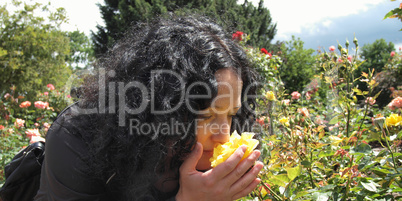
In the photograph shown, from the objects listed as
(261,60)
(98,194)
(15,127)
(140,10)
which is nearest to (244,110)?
(98,194)

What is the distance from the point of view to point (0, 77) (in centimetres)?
781

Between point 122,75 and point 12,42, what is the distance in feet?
27.1

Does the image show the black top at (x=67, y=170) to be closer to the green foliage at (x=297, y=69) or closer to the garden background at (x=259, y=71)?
the garden background at (x=259, y=71)

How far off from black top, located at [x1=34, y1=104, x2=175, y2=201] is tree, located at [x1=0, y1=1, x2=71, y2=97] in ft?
24.8

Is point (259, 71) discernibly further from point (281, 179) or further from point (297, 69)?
point (297, 69)

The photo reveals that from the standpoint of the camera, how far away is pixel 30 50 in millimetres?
8469

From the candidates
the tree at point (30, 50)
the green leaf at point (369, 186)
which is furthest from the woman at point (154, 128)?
the tree at point (30, 50)

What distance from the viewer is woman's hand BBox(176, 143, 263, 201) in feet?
3.32

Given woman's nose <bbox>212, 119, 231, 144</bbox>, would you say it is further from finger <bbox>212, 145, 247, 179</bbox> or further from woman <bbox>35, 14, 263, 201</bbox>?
finger <bbox>212, 145, 247, 179</bbox>

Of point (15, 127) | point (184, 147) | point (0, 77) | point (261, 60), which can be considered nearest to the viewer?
point (184, 147)

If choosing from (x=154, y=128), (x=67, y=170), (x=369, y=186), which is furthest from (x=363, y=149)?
(x=67, y=170)

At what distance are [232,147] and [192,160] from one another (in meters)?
0.15

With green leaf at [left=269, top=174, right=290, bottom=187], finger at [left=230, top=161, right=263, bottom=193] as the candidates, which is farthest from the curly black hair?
green leaf at [left=269, top=174, right=290, bottom=187]

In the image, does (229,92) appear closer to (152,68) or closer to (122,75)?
(152,68)
